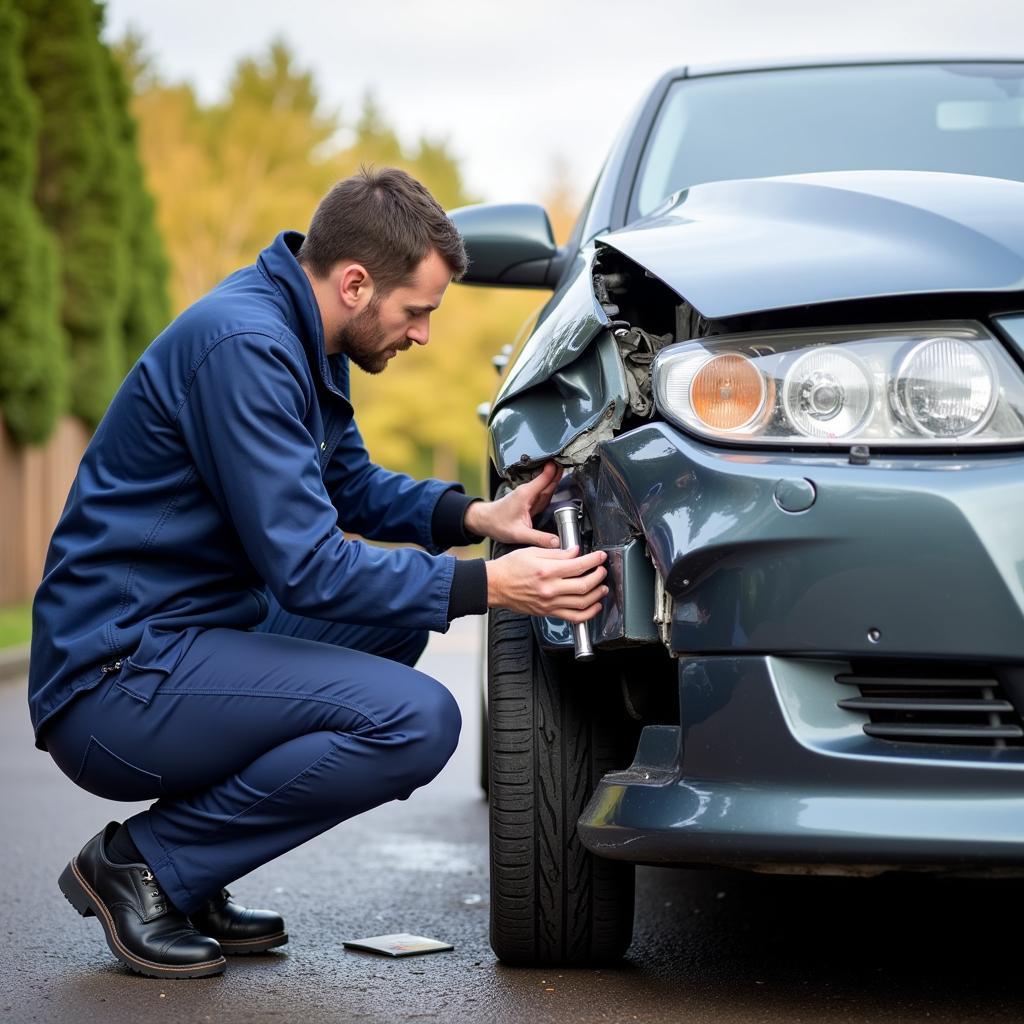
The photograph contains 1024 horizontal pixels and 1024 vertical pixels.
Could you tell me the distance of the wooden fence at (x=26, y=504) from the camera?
1456 cm

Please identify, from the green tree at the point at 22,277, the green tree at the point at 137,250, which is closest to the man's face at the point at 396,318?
the green tree at the point at 22,277

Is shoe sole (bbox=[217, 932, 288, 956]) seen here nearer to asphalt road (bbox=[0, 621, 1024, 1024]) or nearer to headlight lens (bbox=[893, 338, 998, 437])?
asphalt road (bbox=[0, 621, 1024, 1024])

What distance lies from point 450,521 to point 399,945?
2.69ft

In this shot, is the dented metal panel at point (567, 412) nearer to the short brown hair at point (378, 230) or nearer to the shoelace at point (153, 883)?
the short brown hair at point (378, 230)

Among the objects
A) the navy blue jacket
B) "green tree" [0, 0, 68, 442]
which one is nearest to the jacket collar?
the navy blue jacket

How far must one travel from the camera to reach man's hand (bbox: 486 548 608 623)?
2268mm

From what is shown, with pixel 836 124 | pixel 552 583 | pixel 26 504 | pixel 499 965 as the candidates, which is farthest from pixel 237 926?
pixel 26 504

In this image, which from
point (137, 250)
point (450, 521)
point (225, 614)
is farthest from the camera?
point (137, 250)

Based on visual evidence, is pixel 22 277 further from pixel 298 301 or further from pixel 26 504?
pixel 298 301

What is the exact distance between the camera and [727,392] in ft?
6.87

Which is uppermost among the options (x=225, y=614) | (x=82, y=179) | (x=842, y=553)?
(x=842, y=553)

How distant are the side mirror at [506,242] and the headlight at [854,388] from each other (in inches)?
51.2

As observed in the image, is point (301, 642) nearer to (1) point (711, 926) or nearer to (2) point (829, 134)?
(1) point (711, 926)

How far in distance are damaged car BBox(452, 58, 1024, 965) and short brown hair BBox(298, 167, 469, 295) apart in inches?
18.5
